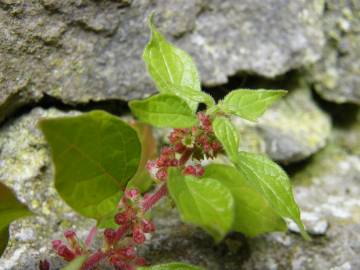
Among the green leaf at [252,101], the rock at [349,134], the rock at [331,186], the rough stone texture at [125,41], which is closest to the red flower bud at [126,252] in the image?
the green leaf at [252,101]

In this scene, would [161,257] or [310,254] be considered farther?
[310,254]

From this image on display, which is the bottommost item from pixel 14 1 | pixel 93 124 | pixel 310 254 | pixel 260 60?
pixel 310 254

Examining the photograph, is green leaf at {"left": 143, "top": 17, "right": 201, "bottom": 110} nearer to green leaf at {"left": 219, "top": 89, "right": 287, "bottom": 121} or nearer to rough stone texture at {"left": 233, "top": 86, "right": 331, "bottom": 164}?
green leaf at {"left": 219, "top": 89, "right": 287, "bottom": 121}

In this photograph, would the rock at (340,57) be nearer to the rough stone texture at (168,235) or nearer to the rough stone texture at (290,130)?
the rough stone texture at (290,130)

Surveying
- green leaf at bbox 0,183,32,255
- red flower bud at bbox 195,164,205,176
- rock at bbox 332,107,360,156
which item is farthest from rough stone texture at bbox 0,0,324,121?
red flower bud at bbox 195,164,205,176

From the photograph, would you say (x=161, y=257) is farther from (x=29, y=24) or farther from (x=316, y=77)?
→ (x=316, y=77)

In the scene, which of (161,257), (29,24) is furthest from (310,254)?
(29,24)

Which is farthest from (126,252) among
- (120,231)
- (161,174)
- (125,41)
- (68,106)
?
(125,41)
